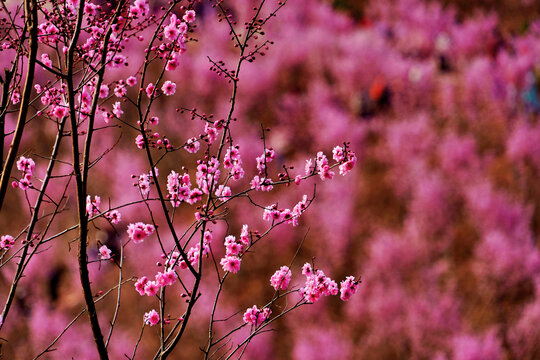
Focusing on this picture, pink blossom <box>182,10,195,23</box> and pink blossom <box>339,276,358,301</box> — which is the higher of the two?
pink blossom <box>182,10,195,23</box>

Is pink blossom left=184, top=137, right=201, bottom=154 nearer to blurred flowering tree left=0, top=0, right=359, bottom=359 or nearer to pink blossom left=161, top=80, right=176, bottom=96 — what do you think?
blurred flowering tree left=0, top=0, right=359, bottom=359

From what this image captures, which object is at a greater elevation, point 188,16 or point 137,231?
point 188,16

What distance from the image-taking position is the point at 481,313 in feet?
20.7

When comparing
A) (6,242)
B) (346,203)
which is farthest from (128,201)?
(6,242)

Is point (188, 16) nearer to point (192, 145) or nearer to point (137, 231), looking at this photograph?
point (192, 145)

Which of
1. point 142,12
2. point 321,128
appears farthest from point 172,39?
point 321,128

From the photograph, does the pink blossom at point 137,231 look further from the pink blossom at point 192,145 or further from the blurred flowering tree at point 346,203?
the blurred flowering tree at point 346,203

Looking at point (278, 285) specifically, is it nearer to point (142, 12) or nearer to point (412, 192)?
point (142, 12)

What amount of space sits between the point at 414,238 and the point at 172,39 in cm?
485

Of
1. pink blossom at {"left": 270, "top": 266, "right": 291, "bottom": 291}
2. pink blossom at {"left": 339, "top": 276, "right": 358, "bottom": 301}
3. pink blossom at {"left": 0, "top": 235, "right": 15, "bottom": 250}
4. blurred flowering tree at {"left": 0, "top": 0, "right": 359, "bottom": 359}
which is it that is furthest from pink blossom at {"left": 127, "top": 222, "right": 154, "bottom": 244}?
pink blossom at {"left": 339, "top": 276, "right": 358, "bottom": 301}

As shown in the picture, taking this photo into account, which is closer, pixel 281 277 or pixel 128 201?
pixel 281 277

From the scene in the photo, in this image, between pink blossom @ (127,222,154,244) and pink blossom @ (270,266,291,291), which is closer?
pink blossom @ (127,222,154,244)

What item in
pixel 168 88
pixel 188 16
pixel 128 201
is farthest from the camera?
pixel 128 201

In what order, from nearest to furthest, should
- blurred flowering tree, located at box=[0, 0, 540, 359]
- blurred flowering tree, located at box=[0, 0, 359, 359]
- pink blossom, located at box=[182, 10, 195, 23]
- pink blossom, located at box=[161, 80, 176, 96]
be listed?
blurred flowering tree, located at box=[0, 0, 359, 359] < pink blossom, located at box=[182, 10, 195, 23] < pink blossom, located at box=[161, 80, 176, 96] < blurred flowering tree, located at box=[0, 0, 540, 359]
